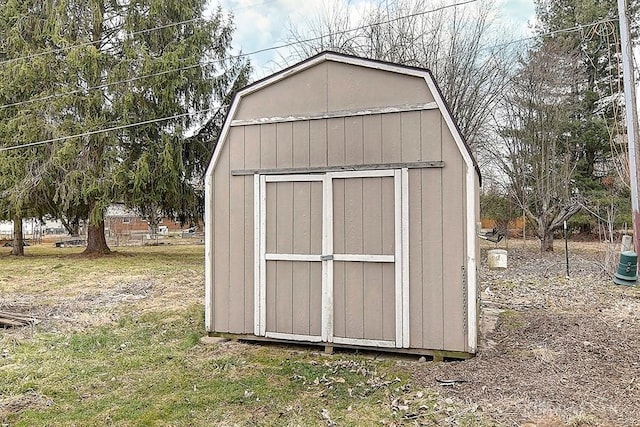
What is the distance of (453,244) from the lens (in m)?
3.78

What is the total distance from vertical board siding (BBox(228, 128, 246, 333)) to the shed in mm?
11

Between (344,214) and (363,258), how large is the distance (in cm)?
41

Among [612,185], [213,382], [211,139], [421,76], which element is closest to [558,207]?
[612,185]

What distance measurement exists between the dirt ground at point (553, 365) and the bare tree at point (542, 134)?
7.87 metres

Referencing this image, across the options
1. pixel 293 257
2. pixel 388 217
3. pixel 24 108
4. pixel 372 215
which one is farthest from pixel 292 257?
pixel 24 108

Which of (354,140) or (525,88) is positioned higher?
(525,88)

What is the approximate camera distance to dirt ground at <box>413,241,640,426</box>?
2857mm

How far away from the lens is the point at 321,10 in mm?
13609

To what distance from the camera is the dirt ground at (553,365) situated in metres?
2.86

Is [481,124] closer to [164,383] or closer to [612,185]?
[612,185]

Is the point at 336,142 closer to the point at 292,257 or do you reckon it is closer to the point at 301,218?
the point at 301,218

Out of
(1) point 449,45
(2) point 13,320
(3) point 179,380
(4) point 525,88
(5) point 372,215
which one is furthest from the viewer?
(4) point 525,88

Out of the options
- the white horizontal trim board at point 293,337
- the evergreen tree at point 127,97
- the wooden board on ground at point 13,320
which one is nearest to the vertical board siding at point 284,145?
the white horizontal trim board at point 293,337

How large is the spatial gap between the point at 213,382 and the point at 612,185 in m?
17.0
